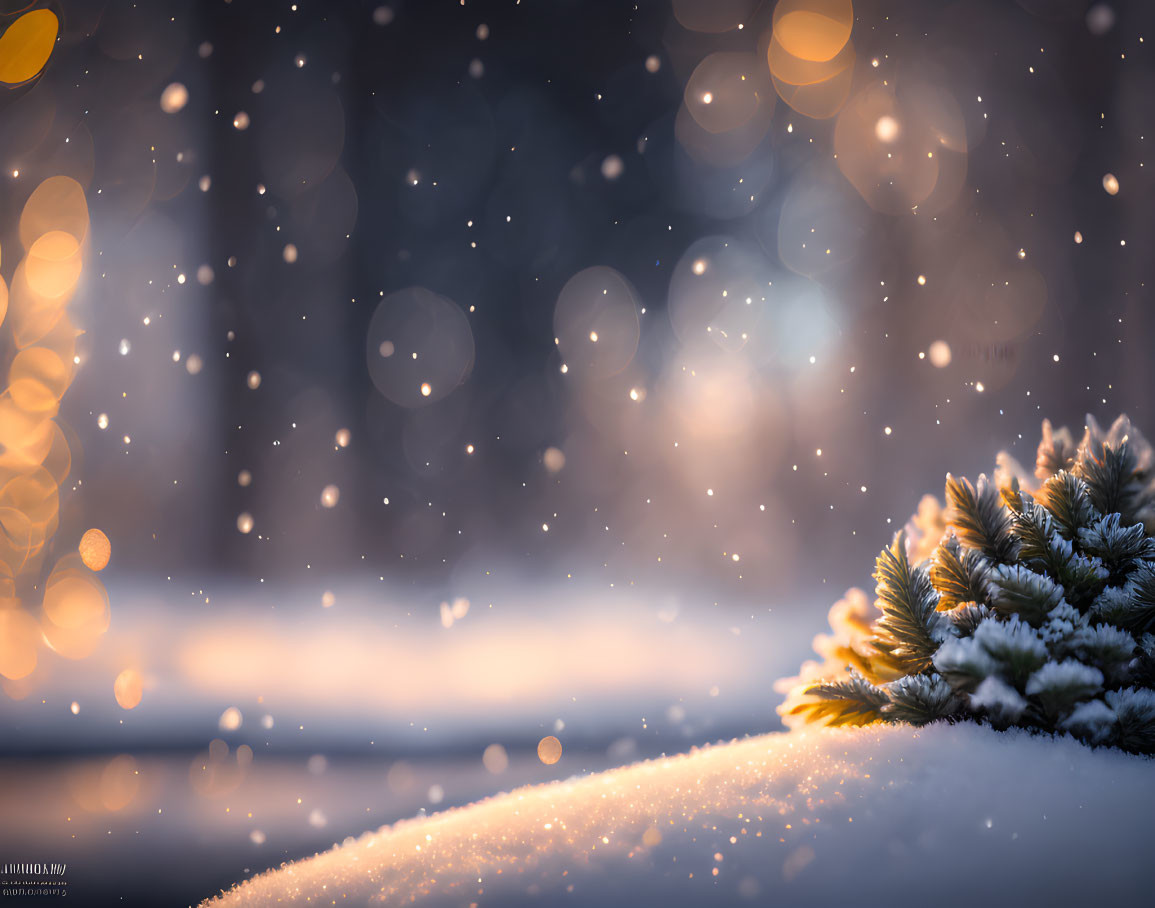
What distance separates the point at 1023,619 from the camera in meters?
0.83

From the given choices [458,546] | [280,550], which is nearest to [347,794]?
[458,546]

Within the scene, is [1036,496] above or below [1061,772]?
above

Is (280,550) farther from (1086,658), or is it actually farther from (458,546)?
(1086,658)

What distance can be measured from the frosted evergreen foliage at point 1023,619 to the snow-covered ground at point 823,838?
0.04m

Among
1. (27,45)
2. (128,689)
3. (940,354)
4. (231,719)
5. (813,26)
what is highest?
(27,45)

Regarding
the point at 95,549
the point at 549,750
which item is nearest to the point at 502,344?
the point at 549,750

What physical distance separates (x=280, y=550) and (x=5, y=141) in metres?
2.09

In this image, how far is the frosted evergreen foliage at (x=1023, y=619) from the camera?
2.54ft

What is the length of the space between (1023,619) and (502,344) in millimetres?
2504

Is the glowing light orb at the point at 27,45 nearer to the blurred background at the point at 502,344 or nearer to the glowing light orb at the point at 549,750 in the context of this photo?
the blurred background at the point at 502,344

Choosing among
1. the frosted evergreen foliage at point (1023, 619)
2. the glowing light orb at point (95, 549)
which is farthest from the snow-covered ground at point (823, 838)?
the glowing light orb at point (95, 549)

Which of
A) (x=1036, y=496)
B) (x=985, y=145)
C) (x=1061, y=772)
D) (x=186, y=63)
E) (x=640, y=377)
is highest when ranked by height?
(x=186, y=63)

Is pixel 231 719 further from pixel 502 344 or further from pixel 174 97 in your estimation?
pixel 174 97

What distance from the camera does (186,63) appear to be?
3.06 meters
